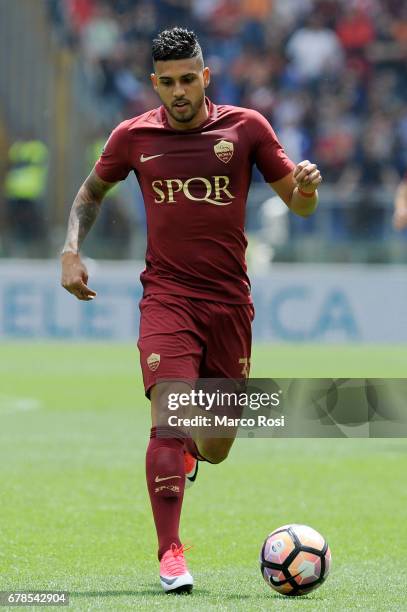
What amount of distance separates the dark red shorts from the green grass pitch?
854 mm

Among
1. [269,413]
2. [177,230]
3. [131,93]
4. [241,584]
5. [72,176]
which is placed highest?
[131,93]

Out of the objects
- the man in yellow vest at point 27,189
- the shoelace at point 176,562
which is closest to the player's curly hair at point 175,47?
the shoelace at point 176,562

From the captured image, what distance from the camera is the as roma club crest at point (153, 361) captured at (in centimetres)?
563

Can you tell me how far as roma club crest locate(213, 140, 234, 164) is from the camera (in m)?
5.86

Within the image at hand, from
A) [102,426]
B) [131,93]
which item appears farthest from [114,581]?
[131,93]

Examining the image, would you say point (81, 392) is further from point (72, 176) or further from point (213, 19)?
point (213, 19)

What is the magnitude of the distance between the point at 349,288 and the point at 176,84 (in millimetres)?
13581

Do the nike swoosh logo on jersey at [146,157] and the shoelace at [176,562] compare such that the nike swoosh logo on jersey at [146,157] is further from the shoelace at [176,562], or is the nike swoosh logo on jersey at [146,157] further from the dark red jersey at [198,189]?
the shoelace at [176,562]

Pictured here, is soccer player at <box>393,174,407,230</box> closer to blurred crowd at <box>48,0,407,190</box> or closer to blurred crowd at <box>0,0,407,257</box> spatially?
blurred crowd at <box>0,0,407,257</box>

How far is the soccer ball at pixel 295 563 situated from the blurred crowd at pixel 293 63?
14212 mm

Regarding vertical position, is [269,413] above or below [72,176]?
below

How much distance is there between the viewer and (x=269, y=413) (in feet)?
18.4

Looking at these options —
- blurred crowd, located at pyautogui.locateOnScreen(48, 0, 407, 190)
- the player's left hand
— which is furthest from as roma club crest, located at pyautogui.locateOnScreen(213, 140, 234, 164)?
blurred crowd, located at pyautogui.locateOnScreen(48, 0, 407, 190)

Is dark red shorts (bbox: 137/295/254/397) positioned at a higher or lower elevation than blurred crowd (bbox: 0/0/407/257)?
lower
